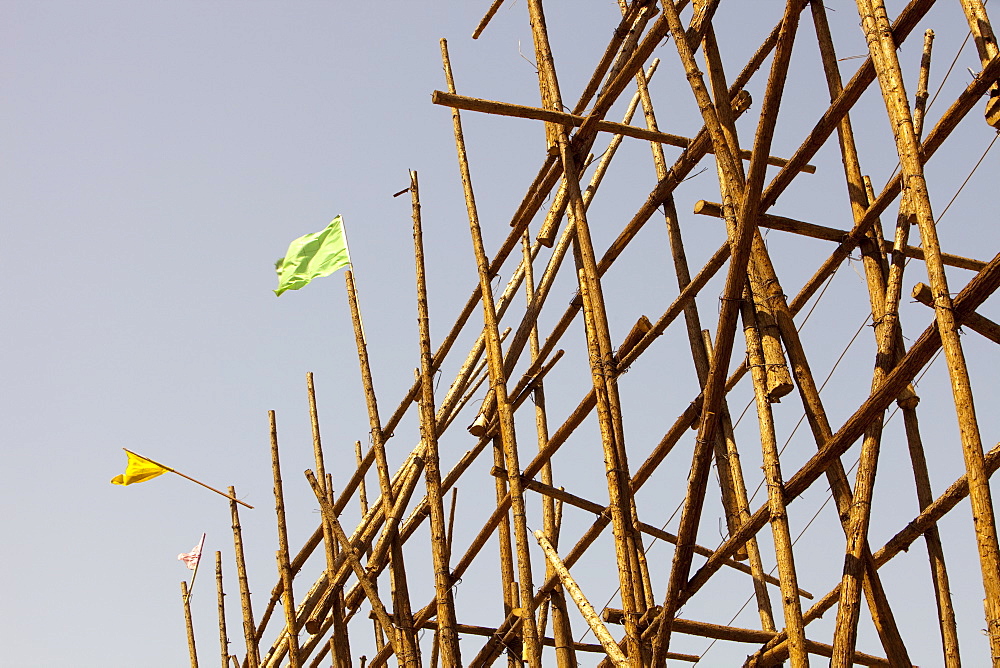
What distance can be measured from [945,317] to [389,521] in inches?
170

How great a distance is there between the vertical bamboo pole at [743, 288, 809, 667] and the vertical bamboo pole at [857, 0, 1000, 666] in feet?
3.16

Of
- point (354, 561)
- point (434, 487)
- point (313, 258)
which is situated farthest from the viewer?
point (313, 258)

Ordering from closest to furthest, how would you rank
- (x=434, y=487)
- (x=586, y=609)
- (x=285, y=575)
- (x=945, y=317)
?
(x=945, y=317) < (x=586, y=609) < (x=434, y=487) < (x=285, y=575)

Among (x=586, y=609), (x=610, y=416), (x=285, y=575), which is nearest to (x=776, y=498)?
(x=610, y=416)

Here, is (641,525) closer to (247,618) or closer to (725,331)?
(725,331)

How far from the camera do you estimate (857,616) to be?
4.65 meters

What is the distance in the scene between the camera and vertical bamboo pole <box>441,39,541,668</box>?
624 cm

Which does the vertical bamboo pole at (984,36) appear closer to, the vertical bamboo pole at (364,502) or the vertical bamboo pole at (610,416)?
the vertical bamboo pole at (610,416)

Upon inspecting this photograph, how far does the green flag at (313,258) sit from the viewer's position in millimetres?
9438

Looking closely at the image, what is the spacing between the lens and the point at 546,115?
6574 mm

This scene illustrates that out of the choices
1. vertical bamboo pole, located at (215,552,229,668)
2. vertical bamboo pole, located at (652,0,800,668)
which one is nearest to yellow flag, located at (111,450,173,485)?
vertical bamboo pole, located at (215,552,229,668)

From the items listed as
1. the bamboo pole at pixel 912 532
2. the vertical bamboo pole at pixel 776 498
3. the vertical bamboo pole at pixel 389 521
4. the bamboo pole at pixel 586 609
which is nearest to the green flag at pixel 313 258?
the vertical bamboo pole at pixel 389 521

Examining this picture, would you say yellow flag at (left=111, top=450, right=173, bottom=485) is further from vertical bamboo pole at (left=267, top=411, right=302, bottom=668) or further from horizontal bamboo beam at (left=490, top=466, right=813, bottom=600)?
horizontal bamboo beam at (left=490, top=466, right=813, bottom=600)

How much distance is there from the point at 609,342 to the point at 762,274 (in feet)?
2.93
